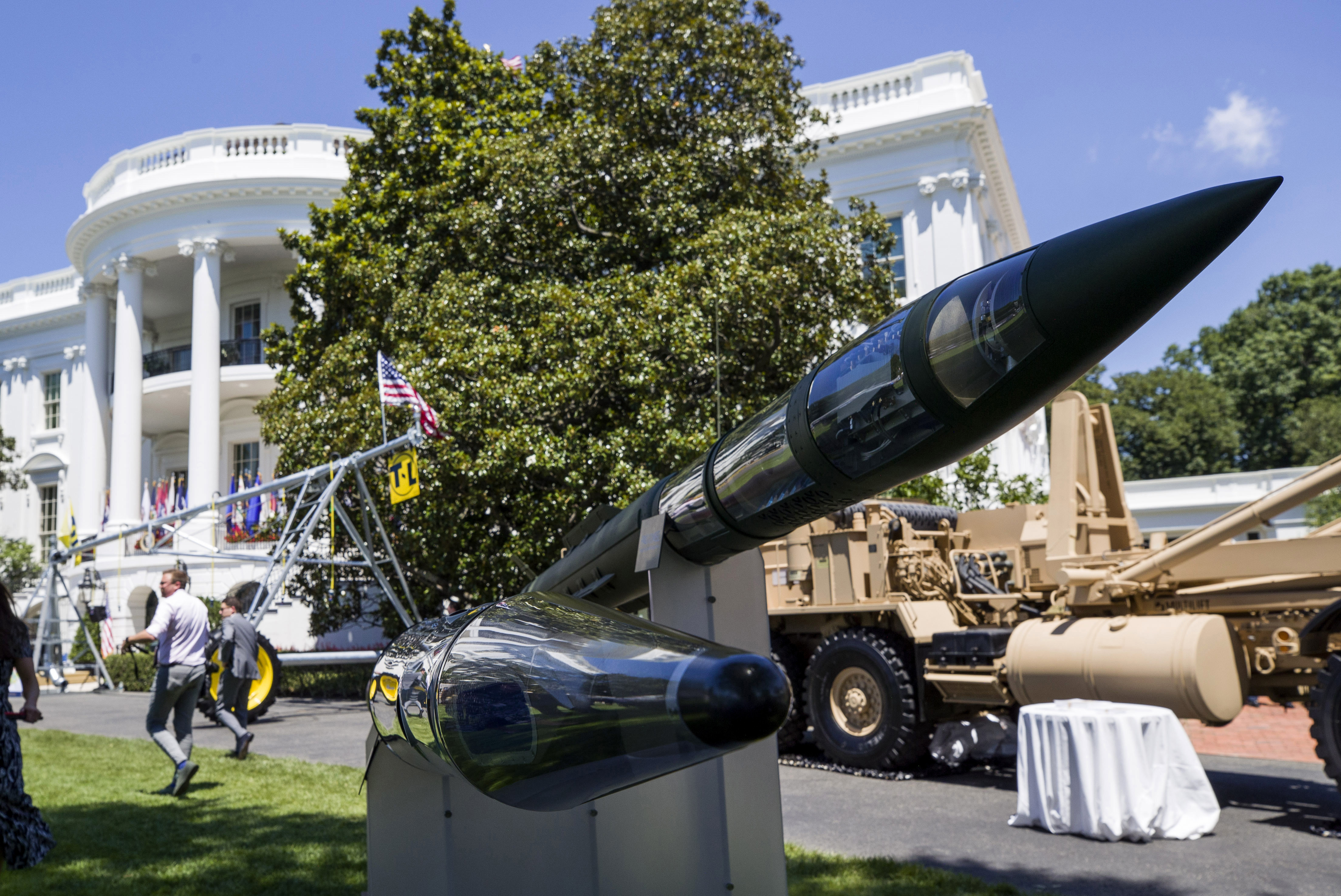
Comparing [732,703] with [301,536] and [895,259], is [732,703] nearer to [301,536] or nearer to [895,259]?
[301,536]

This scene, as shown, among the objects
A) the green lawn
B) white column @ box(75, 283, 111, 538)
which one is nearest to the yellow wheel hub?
the green lawn

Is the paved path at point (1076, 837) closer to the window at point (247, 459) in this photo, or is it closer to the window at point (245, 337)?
the window at point (245, 337)

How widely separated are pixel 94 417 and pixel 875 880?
2930 centimetres

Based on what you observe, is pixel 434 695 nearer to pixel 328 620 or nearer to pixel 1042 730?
pixel 1042 730

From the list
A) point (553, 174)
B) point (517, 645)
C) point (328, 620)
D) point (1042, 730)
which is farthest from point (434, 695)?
point (328, 620)

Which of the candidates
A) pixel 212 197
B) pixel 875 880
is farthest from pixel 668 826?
pixel 212 197

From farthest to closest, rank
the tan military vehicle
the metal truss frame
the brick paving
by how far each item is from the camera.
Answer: the metal truss frame → the brick paving → the tan military vehicle

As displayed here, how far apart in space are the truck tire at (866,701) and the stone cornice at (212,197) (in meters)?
20.5

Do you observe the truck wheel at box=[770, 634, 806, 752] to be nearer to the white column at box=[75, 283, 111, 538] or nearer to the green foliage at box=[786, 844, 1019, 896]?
the green foliage at box=[786, 844, 1019, 896]

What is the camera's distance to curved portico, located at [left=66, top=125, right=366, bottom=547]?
86.6 ft

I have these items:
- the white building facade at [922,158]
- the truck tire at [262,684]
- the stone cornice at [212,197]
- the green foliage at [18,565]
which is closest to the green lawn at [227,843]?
the truck tire at [262,684]

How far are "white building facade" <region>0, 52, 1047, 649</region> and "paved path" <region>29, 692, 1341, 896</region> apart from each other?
49.4ft

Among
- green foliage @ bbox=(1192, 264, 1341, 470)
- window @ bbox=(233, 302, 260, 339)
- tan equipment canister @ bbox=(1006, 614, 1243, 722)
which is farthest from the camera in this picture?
green foliage @ bbox=(1192, 264, 1341, 470)

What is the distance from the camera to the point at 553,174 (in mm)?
14219
